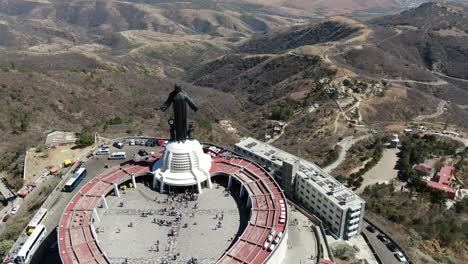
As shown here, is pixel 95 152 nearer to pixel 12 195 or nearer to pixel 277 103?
pixel 12 195

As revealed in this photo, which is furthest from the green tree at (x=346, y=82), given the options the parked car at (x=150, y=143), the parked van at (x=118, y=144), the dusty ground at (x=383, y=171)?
the parked van at (x=118, y=144)

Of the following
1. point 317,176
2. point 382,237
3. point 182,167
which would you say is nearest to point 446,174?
point 382,237

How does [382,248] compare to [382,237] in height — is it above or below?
below

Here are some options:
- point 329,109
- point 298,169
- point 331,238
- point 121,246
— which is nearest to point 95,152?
point 121,246

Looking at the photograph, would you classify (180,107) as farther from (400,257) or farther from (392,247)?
(400,257)

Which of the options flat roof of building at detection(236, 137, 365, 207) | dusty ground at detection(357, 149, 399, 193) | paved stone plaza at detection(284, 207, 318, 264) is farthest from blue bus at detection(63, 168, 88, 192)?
dusty ground at detection(357, 149, 399, 193)
